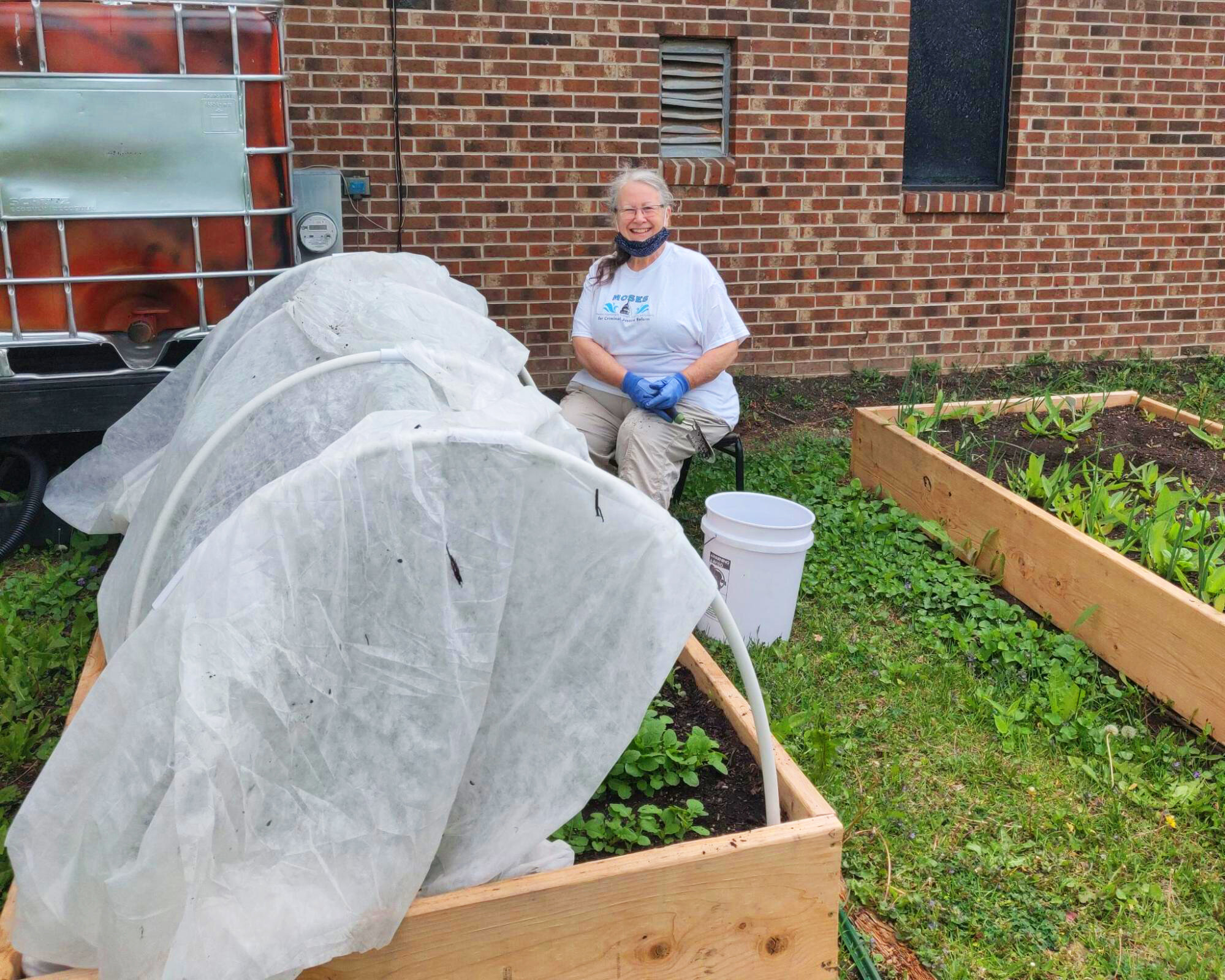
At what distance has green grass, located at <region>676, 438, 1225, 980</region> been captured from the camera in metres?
2.46

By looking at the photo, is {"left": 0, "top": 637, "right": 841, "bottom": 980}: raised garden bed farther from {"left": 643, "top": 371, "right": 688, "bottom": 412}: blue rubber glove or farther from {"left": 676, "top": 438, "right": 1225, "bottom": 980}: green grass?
{"left": 643, "top": 371, "right": 688, "bottom": 412}: blue rubber glove

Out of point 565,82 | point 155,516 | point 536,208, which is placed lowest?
point 155,516

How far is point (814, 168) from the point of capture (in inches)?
251

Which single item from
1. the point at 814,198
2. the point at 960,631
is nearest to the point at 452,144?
the point at 814,198

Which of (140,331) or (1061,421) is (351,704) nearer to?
(140,331)

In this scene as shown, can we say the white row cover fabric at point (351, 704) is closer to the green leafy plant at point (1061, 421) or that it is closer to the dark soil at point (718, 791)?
the dark soil at point (718, 791)

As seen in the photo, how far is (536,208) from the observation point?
596 cm

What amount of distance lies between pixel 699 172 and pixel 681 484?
230 cm

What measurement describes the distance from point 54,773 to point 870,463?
3.89 m

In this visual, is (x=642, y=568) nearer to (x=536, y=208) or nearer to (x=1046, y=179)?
(x=536, y=208)

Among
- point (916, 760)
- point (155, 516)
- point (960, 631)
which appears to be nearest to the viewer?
point (155, 516)

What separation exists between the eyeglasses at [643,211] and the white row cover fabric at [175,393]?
826 mm

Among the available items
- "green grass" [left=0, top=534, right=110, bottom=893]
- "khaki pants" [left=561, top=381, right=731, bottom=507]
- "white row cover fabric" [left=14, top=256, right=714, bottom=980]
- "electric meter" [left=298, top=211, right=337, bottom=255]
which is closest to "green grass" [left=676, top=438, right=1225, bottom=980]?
"khaki pants" [left=561, top=381, right=731, bottom=507]

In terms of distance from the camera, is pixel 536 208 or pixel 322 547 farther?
pixel 536 208
